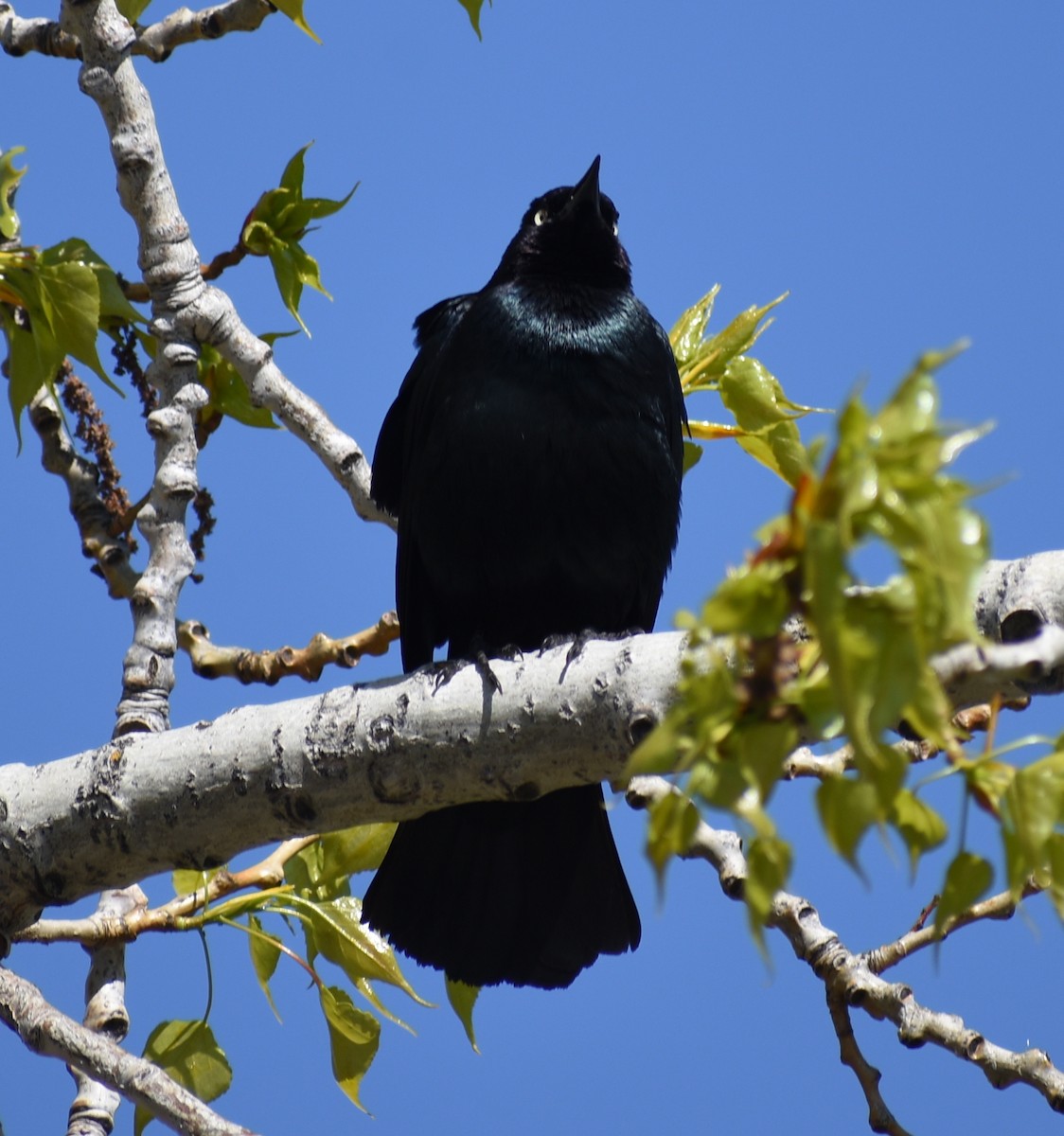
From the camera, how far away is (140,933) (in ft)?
10.3

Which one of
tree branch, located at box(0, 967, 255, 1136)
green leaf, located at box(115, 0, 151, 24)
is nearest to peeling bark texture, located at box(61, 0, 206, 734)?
green leaf, located at box(115, 0, 151, 24)

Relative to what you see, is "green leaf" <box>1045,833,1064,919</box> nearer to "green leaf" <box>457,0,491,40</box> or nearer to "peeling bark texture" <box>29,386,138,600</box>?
"green leaf" <box>457,0,491,40</box>

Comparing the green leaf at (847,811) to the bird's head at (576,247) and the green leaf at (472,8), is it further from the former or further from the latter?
the bird's head at (576,247)

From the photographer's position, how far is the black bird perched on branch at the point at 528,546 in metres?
3.46

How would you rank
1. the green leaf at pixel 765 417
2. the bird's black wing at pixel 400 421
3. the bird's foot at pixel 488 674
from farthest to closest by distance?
1. the bird's black wing at pixel 400 421
2. the green leaf at pixel 765 417
3. the bird's foot at pixel 488 674

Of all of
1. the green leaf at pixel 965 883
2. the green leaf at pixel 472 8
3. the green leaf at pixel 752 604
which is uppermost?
the green leaf at pixel 472 8

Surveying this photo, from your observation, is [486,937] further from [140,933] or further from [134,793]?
[134,793]

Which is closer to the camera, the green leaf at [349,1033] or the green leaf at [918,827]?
the green leaf at [918,827]

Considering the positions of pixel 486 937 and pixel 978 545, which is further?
pixel 486 937

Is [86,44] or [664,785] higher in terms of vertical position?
[86,44]

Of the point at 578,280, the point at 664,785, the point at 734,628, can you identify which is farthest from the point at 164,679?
the point at 734,628

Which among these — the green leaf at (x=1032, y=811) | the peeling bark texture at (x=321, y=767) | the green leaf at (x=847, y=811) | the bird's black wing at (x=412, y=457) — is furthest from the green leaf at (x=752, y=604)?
the bird's black wing at (x=412, y=457)

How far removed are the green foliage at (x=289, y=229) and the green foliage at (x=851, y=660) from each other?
2926mm

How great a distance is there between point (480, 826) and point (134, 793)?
3.82 ft
